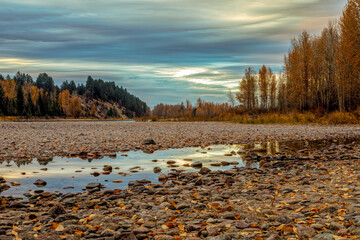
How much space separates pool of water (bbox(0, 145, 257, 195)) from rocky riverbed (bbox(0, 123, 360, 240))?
0.68 metres

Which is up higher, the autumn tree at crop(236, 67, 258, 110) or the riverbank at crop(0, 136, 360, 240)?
the autumn tree at crop(236, 67, 258, 110)

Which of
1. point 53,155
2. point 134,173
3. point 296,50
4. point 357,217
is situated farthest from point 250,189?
point 296,50

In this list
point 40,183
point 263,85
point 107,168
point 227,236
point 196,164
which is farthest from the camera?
point 263,85

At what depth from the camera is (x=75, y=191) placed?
8305 millimetres

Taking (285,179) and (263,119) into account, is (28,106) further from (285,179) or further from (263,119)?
(285,179)

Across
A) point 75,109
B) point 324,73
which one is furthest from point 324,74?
point 75,109

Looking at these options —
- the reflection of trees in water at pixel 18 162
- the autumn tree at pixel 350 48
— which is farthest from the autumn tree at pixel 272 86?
the reflection of trees in water at pixel 18 162

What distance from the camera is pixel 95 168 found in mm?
11398

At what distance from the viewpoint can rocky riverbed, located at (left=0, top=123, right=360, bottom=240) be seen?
5.02 m

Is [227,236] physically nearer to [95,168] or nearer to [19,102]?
[95,168]

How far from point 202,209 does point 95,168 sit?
6371mm

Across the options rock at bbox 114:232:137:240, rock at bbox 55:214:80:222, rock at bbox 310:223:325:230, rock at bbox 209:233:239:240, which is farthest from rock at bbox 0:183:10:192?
rock at bbox 310:223:325:230

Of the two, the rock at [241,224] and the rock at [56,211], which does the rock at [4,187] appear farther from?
the rock at [241,224]

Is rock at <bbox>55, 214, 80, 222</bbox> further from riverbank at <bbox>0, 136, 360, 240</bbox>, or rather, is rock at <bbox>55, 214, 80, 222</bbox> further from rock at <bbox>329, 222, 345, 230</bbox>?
rock at <bbox>329, 222, 345, 230</bbox>
